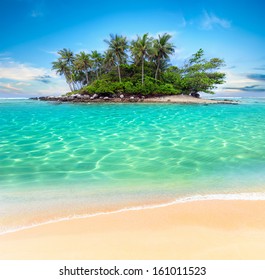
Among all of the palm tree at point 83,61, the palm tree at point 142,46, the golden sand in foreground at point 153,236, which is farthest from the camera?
the palm tree at point 83,61

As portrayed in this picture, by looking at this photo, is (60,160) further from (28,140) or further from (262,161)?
(262,161)

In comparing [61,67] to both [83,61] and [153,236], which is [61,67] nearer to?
[83,61]

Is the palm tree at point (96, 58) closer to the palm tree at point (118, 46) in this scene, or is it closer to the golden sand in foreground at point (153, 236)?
the palm tree at point (118, 46)

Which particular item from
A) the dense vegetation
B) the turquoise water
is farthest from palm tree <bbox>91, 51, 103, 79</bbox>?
the turquoise water

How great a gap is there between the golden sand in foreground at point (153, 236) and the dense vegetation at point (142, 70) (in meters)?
44.0

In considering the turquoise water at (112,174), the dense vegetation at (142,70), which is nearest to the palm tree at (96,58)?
the dense vegetation at (142,70)

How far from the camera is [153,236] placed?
267 cm

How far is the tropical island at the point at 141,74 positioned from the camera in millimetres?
44344

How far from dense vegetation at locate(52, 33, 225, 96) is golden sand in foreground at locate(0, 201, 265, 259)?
43952mm

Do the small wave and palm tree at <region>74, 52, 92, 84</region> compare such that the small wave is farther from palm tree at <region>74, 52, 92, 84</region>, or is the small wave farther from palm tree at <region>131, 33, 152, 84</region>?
palm tree at <region>74, 52, 92, 84</region>

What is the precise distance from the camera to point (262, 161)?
585cm

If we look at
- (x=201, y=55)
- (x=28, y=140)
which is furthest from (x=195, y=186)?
(x=201, y=55)

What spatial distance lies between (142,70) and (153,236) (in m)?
46.1

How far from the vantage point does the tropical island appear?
145 feet
